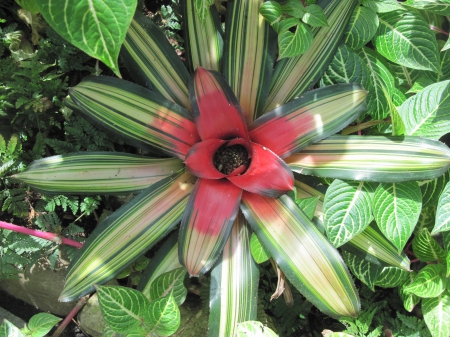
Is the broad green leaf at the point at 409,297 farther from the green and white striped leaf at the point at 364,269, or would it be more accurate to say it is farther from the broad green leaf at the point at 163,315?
the broad green leaf at the point at 163,315

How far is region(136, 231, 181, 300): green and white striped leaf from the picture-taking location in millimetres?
1162

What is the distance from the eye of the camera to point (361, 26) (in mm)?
1190

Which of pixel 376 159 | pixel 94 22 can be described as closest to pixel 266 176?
pixel 376 159

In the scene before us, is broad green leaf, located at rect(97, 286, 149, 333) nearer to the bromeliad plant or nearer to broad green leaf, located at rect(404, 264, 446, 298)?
the bromeliad plant

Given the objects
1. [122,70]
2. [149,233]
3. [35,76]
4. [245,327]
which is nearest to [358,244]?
[245,327]

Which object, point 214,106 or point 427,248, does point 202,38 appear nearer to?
point 214,106

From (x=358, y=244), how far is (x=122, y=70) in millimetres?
1084

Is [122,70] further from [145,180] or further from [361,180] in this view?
[361,180]

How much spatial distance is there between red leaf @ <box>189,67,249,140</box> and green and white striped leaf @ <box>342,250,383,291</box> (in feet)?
1.86

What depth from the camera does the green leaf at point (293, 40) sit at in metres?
1.06

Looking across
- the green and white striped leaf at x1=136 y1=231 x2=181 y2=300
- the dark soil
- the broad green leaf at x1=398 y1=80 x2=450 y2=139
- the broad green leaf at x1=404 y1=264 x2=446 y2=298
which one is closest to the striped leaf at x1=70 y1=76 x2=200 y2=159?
the green and white striped leaf at x1=136 y1=231 x2=181 y2=300

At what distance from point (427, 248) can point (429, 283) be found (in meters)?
0.11

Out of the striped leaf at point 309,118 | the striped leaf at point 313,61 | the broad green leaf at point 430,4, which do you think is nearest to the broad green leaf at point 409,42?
the broad green leaf at point 430,4

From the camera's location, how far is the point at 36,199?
150cm
